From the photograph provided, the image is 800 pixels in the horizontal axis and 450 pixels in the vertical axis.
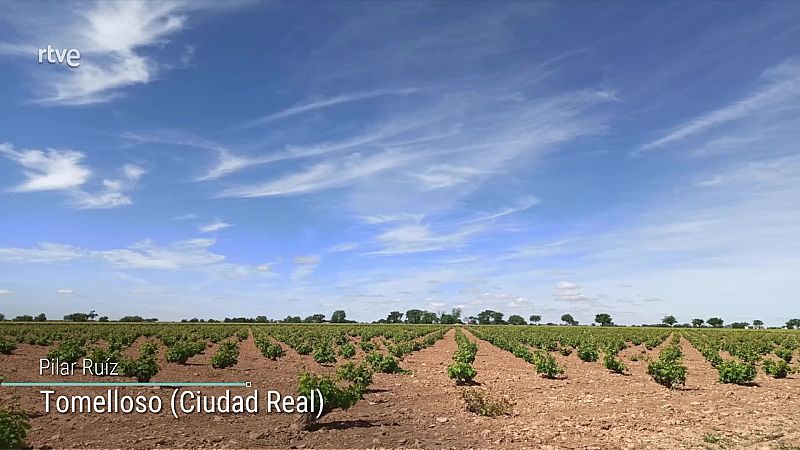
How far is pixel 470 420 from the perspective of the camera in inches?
675

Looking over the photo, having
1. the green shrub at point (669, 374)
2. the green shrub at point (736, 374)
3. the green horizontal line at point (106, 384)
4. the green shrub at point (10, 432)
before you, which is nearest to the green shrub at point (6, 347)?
the green horizontal line at point (106, 384)

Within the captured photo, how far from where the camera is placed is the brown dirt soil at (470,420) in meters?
13.9

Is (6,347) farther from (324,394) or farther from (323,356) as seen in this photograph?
(324,394)

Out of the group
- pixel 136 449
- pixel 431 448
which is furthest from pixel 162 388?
pixel 431 448

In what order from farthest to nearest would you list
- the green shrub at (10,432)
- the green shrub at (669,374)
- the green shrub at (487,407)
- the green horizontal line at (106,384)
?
1. the green shrub at (669,374)
2. the green horizontal line at (106,384)
3. the green shrub at (487,407)
4. the green shrub at (10,432)

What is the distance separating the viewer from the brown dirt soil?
13930mm

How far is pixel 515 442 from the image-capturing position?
1435 cm

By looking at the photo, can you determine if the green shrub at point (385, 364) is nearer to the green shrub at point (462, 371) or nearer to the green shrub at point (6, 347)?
the green shrub at point (462, 371)

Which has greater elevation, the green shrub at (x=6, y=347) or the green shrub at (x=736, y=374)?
the green shrub at (x=6, y=347)

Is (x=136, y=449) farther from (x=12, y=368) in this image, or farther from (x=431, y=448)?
(x=12, y=368)

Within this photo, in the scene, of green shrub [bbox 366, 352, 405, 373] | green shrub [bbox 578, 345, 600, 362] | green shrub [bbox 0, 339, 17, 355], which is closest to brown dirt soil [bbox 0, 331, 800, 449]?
green shrub [bbox 366, 352, 405, 373]

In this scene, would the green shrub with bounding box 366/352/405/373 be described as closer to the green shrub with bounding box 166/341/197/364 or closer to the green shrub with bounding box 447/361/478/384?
the green shrub with bounding box 447/361/478/384

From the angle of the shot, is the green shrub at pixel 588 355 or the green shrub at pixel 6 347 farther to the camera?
the green shrub at pixel 588 355

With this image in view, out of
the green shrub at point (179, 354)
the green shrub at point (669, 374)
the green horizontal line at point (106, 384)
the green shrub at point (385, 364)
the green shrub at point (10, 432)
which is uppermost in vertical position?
the green shrub at point (10, 432)
